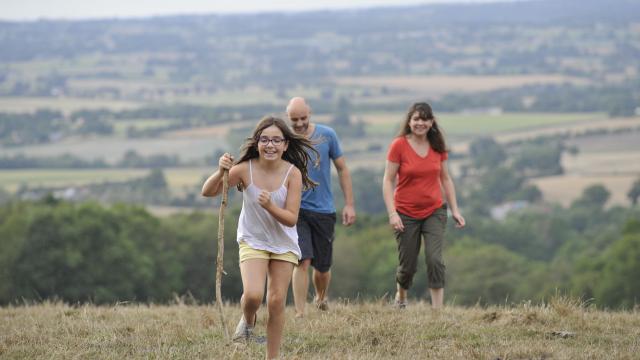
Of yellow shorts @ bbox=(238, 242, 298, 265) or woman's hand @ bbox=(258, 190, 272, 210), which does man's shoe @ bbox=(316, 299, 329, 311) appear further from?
woman's hand @ bbox=(258, 190, 272, 210)

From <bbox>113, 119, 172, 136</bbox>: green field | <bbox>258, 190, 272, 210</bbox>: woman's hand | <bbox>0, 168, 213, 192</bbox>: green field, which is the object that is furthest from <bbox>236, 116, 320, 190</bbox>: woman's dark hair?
<bbox>113, 119, 172, 136</bbox>: green field

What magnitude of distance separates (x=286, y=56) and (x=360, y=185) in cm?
10516

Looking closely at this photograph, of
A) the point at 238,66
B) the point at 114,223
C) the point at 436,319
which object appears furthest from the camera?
the point at 238,66

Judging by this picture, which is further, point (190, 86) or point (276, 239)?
point (190, 86)

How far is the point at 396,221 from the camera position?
10398mm

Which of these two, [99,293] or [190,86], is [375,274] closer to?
[99,293]

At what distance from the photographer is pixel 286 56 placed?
171m

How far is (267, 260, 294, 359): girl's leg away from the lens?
7.54 metres

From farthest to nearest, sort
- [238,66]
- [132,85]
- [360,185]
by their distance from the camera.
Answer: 1. [238,66]
2. [132,85]
3. [360,185]

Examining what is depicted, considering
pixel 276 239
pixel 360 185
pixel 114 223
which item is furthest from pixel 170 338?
pixel 360 185

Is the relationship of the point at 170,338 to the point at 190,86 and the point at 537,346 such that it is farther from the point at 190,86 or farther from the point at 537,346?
the point at 190,86

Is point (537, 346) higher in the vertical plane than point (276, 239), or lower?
lower

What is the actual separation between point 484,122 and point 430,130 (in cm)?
8652

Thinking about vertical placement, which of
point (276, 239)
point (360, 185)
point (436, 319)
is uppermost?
point (276, 239)
